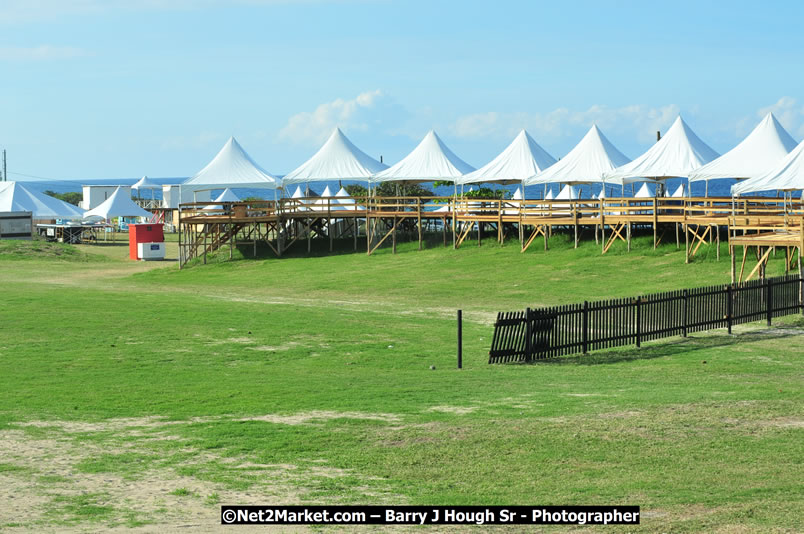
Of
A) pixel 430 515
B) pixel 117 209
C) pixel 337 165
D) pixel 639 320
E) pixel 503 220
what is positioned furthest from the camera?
pixel 117 209

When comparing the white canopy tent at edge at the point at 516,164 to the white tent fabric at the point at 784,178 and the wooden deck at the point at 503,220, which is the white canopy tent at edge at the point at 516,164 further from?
the white tent fabric at the point at 784,178

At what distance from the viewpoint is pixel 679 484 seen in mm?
10023

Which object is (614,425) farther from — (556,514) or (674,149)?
(674,149)

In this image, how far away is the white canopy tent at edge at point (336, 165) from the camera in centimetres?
5297

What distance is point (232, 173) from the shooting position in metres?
54.2

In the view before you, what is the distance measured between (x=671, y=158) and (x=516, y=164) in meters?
8.16

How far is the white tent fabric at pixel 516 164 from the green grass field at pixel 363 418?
69.9 ft

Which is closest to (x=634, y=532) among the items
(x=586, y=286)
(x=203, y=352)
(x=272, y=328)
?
(x=203, y=352)

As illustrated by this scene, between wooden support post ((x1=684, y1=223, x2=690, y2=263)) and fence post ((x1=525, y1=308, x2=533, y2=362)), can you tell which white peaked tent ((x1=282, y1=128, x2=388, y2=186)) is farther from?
fence post ((x1=525, y1=308, x2=533, y2=362))

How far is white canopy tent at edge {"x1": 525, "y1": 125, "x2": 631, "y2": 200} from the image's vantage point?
4738cm

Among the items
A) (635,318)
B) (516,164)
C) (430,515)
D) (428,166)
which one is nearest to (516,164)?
(516,164)

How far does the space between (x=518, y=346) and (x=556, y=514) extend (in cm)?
1138

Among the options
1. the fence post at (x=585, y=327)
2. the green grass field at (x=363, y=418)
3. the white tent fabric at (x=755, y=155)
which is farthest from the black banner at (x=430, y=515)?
the white tent fabric at (x=755, y=155)

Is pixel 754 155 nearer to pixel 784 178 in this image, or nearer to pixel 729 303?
pixel 784 178
